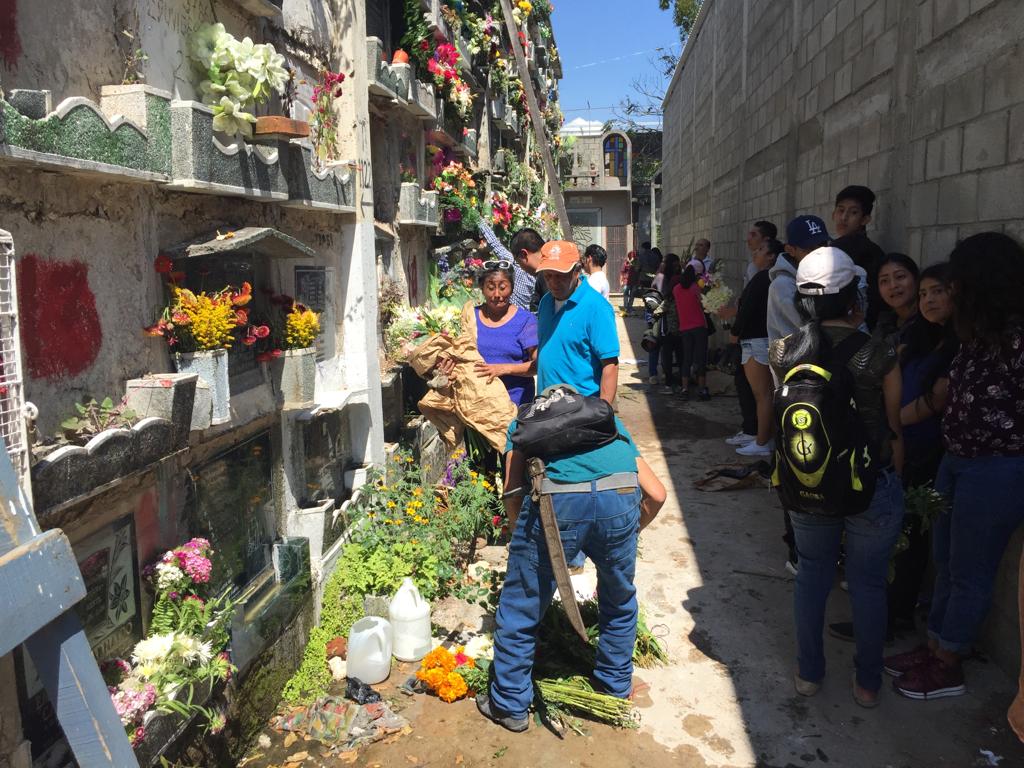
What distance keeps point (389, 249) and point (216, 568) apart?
3499 mm

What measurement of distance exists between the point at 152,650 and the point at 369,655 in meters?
1.26

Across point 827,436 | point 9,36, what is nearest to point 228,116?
point 9,36

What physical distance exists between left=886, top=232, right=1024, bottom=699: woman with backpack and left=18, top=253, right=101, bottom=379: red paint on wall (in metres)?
3.41

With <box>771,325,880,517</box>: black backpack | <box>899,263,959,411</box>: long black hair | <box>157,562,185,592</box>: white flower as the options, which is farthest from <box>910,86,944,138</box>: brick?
<box>157,562,185,592</box>: white flower

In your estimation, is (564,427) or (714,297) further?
(714,297)

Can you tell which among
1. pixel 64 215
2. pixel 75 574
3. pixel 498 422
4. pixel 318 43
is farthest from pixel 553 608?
pixel 318 43

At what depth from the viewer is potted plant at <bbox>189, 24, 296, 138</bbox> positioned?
3193 millimetres

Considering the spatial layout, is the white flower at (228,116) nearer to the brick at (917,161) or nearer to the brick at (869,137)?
the brick at (917,161)

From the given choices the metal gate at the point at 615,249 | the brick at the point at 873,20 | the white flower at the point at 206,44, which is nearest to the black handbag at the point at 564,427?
the white flower at the point at 206,44

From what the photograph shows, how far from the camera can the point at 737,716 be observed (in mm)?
3424

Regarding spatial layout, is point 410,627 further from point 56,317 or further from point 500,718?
point 56,317

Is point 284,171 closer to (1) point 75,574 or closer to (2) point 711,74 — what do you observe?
(1) point 75,574

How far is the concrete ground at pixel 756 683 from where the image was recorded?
3.16 meters

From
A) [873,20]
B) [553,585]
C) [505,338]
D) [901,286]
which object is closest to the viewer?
[553,585]
